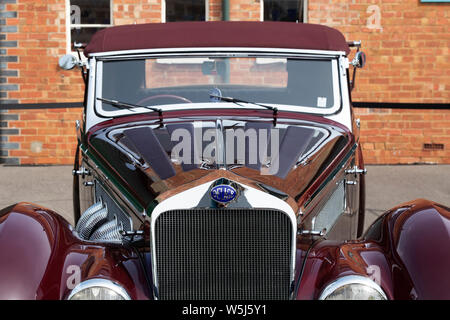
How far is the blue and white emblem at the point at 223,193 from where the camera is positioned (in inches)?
98.5

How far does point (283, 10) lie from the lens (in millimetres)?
8984

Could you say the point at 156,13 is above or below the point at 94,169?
above

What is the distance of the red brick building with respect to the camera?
8.88 meters

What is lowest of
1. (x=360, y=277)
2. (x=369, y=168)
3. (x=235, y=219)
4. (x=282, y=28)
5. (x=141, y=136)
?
(x=369, y=168)

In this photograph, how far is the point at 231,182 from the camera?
256 centimetres

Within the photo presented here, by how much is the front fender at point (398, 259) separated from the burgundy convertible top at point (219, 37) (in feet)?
5.11

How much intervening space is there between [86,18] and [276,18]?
8.77 ft

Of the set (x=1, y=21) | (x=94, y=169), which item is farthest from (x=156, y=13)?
(x=94, y=169)

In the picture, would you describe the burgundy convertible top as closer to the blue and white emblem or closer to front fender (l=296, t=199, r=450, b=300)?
front fender (l=296, t=199, r=450, b=300)

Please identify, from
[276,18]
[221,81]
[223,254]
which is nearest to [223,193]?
[223,254]
